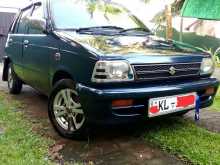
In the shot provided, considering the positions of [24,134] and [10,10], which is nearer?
[24,134]

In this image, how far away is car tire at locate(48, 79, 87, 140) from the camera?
4.13 m

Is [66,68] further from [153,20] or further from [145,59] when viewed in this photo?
[153,20]

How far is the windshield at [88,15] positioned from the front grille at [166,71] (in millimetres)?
1236

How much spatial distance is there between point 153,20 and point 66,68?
494 inches

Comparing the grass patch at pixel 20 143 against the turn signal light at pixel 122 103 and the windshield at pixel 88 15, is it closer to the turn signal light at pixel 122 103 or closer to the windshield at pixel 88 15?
the turn signal light at pixel 122 103

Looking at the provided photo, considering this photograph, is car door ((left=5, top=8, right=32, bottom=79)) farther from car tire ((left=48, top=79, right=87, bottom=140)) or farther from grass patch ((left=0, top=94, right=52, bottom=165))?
car tire ((left=48, top=79, right=87, bottom=140))

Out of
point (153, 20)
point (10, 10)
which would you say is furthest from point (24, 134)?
point (153, 20)

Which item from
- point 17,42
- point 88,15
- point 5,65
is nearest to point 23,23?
point 17,42

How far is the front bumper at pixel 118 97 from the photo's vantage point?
3.68m

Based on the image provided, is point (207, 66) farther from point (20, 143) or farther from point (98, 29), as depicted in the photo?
point (20, 143)

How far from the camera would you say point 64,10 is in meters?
4.97

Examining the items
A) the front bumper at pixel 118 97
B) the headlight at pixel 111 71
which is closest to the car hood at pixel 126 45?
the headlight at pixel 111 71

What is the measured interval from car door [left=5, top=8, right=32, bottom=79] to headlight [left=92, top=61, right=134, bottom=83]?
2.37 m

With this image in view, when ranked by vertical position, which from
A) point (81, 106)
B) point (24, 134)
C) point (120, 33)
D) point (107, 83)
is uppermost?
point (120, 33)
